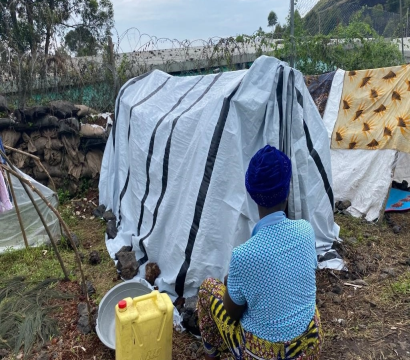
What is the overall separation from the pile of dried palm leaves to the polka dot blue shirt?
1.78 meters

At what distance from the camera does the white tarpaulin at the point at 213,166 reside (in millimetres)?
2910

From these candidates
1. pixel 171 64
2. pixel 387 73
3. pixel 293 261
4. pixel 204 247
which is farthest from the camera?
pixel 171 64

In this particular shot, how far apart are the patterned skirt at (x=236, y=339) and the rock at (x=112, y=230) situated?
2473mm

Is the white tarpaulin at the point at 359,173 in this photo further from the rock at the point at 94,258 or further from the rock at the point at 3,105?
the rock at the point at 3,105

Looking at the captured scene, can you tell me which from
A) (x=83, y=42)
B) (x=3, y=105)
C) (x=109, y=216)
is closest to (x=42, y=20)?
(x=83, y=42)

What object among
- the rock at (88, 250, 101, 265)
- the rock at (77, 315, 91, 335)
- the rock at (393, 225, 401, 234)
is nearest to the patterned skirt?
the rock at (77, 315, 91, 335)

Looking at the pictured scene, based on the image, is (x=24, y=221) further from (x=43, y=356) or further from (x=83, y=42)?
(x=83, y=42)

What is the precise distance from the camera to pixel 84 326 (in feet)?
9.21

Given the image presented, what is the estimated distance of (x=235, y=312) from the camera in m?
1.75

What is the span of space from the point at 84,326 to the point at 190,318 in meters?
0.79

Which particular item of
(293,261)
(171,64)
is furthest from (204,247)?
(171,64)

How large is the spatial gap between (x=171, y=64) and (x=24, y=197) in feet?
14.0

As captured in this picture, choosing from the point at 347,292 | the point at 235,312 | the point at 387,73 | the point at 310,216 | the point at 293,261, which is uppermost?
the point at 387,73

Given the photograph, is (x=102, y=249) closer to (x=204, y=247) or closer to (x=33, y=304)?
(x=33, y=304)
